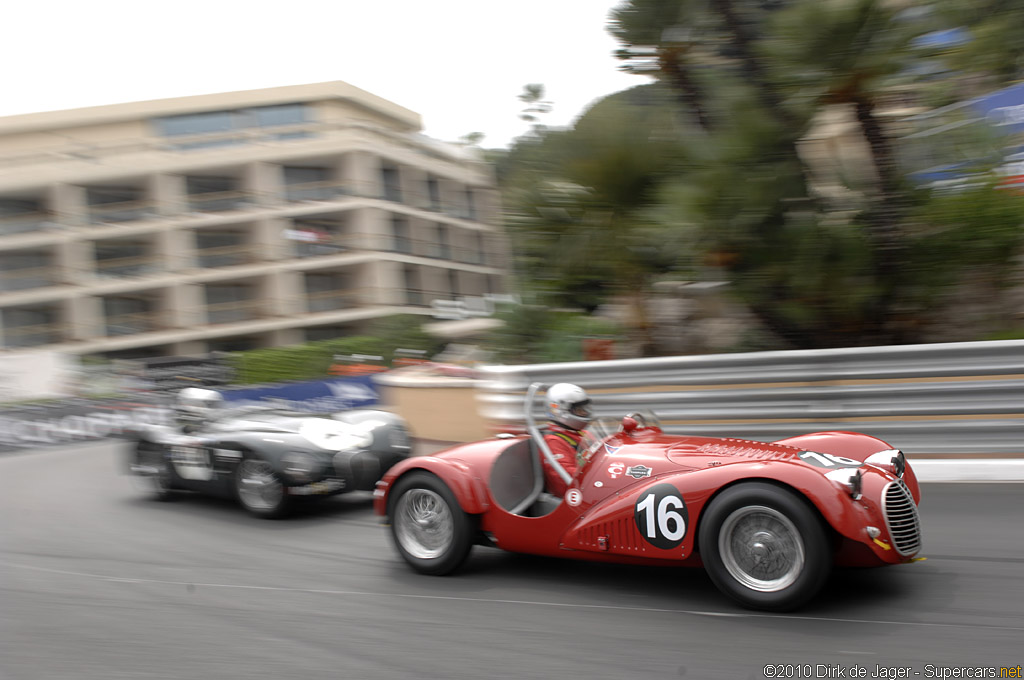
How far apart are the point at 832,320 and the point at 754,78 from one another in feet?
8.14

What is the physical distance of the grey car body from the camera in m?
7.57

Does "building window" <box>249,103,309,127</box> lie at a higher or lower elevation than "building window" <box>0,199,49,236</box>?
higher

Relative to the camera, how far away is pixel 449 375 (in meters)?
12.3

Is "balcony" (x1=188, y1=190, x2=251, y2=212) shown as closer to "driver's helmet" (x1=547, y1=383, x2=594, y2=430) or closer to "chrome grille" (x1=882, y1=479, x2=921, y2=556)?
"driver's helmet" (x1=547, y1=383, x2=594, y2=430)

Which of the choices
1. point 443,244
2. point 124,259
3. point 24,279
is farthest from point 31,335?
point 443,244

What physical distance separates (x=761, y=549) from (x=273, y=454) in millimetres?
4910

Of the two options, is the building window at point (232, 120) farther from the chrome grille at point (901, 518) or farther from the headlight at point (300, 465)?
the chrome grille at point (901, 518)

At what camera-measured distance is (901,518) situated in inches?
158

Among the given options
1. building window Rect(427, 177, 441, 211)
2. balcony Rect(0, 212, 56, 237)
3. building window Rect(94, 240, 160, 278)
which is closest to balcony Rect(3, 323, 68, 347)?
building window Rect(94, 240, 160, 278)

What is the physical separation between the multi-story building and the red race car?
30574mm

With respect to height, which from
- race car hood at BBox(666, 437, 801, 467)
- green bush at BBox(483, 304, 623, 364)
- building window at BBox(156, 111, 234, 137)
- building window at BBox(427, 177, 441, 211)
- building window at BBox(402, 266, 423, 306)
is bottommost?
race car hood at BBox(666, 437, 801, 467)

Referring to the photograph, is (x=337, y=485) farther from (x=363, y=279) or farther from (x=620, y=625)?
(x=363, y=279)

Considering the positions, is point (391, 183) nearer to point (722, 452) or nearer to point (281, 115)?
point (281, 115)

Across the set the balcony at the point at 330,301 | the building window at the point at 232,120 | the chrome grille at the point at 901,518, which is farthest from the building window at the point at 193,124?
the chrome grille at the point at 901,518
